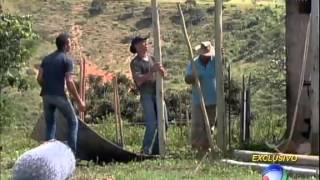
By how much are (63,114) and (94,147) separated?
1.85 ft

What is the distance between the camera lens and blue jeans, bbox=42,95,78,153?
1017 centimetres

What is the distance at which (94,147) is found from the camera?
1045 centimetres

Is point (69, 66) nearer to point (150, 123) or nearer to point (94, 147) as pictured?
point (94, 147)

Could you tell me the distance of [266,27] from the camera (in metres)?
24.8

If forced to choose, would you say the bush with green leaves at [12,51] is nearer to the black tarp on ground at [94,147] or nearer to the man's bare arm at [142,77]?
the black tarp on ground at [94,147]

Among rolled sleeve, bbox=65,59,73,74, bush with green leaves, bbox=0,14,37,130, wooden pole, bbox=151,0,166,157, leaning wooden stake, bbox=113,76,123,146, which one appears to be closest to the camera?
rolled sleeve, bbox=65,59,73,74

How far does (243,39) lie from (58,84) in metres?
15.2

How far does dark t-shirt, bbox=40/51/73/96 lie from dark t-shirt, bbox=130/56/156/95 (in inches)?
36.5

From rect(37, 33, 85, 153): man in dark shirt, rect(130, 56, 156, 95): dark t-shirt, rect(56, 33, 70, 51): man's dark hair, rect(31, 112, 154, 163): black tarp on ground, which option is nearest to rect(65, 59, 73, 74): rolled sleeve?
rect(37, 33, 85, 153): man in dark shirt

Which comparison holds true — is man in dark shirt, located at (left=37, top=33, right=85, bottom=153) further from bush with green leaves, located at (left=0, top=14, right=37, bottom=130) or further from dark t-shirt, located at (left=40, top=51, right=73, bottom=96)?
bush with green leaves, located at (left=0, top=14, right=37, bottom=130)

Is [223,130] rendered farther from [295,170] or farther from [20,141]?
[20,141]

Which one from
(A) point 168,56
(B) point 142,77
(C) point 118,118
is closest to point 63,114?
(B) point 142,77

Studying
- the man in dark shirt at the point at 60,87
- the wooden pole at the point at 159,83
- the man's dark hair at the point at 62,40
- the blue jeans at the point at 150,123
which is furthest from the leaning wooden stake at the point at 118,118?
the man's dark hair at the point at 62,40

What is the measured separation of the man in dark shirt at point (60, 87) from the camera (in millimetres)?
10164
